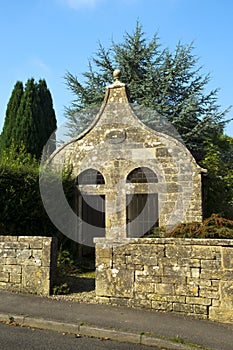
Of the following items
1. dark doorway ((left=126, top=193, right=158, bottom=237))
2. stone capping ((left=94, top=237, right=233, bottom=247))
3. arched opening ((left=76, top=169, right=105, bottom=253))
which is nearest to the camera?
stone capping ((left=94, top=237, right=233, bottom=247))

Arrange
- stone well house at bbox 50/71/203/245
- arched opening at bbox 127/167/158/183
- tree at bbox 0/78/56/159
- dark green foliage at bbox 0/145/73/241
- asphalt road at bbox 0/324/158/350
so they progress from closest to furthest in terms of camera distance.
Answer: asphalt road at bbox 0/324/158/350
dark green foliage at bbox 0/145/73/241
stone well house at bbox 50/71/203/245
arched opening at bbox 127/167/158/183
tree at bbox 0/78/56/159

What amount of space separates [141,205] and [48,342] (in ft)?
24.7

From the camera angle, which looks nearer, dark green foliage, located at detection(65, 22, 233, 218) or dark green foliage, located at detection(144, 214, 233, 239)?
dark green foliage, located at detection(144, 214, 233, 239)

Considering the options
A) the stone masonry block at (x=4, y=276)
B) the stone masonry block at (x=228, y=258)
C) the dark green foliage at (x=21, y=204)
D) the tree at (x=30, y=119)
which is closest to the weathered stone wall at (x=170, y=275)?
the stone masonry block at (x=228, y=258)

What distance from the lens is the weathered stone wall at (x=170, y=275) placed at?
5.41 meters

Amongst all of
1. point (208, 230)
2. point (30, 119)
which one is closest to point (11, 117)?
point (30, 119)

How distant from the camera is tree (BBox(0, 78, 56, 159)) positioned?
17456 mm

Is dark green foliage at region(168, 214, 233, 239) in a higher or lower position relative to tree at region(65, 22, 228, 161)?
lower

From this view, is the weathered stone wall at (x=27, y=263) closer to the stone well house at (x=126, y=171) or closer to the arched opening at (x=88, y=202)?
the stone well house at (x=126, y=171)

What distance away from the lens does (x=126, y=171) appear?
34.1 ft

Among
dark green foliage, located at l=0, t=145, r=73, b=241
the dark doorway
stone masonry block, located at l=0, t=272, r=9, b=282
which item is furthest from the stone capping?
the dark doorway

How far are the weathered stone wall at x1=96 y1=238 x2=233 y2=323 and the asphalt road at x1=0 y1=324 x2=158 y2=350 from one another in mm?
1280

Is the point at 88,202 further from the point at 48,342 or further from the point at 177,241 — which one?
the point at 48,342

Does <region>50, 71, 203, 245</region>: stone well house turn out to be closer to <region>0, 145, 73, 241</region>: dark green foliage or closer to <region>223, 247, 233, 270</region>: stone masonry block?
<region>0, 145, 73, 241</region>: dark green foliage
